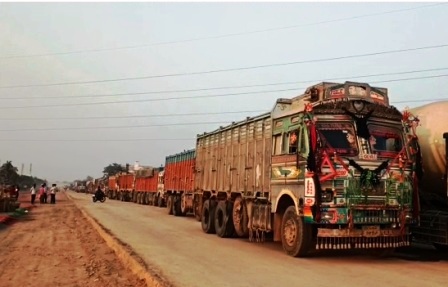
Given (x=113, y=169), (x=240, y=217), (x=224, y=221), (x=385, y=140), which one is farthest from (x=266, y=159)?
(x=113, y=169)

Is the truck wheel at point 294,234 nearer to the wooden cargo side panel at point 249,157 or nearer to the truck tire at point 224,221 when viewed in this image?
the wooden cargo side panel at point 249,157

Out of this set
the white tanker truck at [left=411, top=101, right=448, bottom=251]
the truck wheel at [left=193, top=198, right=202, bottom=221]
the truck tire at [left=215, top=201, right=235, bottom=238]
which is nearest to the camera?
the white tanker truck at [left=411, top=101, right=448, bottom=251]

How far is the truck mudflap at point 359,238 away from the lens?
978 centimetres

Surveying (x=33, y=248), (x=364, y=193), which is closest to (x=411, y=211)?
(x=364, y=193)

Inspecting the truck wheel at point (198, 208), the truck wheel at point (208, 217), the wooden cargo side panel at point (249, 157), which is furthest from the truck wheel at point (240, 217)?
the truck wheel at point (198, 208)

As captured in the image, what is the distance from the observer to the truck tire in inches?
595

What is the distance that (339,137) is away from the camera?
10.2 metres

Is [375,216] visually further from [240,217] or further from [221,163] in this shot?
[221,163]

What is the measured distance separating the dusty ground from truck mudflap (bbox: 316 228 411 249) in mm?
3855

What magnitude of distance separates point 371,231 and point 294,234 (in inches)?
64.2

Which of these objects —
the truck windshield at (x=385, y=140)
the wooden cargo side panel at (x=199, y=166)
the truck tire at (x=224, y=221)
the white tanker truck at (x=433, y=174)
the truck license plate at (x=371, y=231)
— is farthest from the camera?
the wooden cargo side panel at (x=199, y=166)

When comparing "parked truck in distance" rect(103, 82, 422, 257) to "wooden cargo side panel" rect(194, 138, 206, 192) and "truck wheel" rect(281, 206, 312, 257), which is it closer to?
"truck wheel" rect(281, 206, 312, 257)

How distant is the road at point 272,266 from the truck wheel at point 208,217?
115 inches

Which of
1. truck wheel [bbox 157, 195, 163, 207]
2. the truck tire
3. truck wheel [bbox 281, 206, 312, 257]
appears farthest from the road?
truck wheel [bbox 157, 195, 163, 207]
